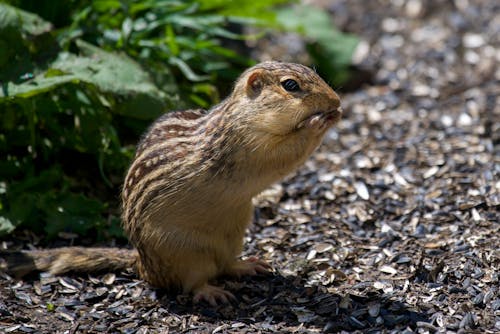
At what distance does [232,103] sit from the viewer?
509 centimetres

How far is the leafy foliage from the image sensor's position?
5949 millimetres

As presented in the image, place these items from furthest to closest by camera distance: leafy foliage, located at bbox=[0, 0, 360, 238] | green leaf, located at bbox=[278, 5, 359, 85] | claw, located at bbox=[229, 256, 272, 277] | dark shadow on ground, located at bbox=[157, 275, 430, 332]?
green leaf, located at bbox=[278, 5, 359, 85] → leafy foliage, located at bbox=[0, 0, 360, 238] → claw, located at bbox=[229, 256, 272, 277] → dark shadow on ground, located at bbox=[157, 275, 430, 332]

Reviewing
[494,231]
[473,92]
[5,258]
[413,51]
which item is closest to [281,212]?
[494,231]

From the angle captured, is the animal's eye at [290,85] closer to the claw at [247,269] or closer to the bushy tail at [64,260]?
the claw at [247,269]

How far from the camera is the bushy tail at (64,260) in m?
5.45

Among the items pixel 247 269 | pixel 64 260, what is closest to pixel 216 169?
pixel 247 269

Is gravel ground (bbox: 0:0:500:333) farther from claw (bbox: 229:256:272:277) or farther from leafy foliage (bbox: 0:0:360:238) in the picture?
leafy foliage (bbox: 0:0:360:238)

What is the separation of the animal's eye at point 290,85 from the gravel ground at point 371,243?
1.27m

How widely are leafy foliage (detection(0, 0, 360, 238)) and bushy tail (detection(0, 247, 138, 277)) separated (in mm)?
399

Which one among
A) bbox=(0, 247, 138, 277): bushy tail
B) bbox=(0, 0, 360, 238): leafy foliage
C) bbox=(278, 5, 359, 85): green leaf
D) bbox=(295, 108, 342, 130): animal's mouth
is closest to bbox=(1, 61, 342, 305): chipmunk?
bbox=(295, 108, 342, 130): animal's mouth

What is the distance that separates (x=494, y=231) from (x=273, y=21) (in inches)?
113

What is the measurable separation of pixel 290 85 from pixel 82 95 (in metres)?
2.01

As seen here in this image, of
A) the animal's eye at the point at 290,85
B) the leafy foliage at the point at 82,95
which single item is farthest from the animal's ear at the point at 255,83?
the leafy foliage at the point at 82,95

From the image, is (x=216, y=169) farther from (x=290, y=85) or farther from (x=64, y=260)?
(x=64, y=260)
